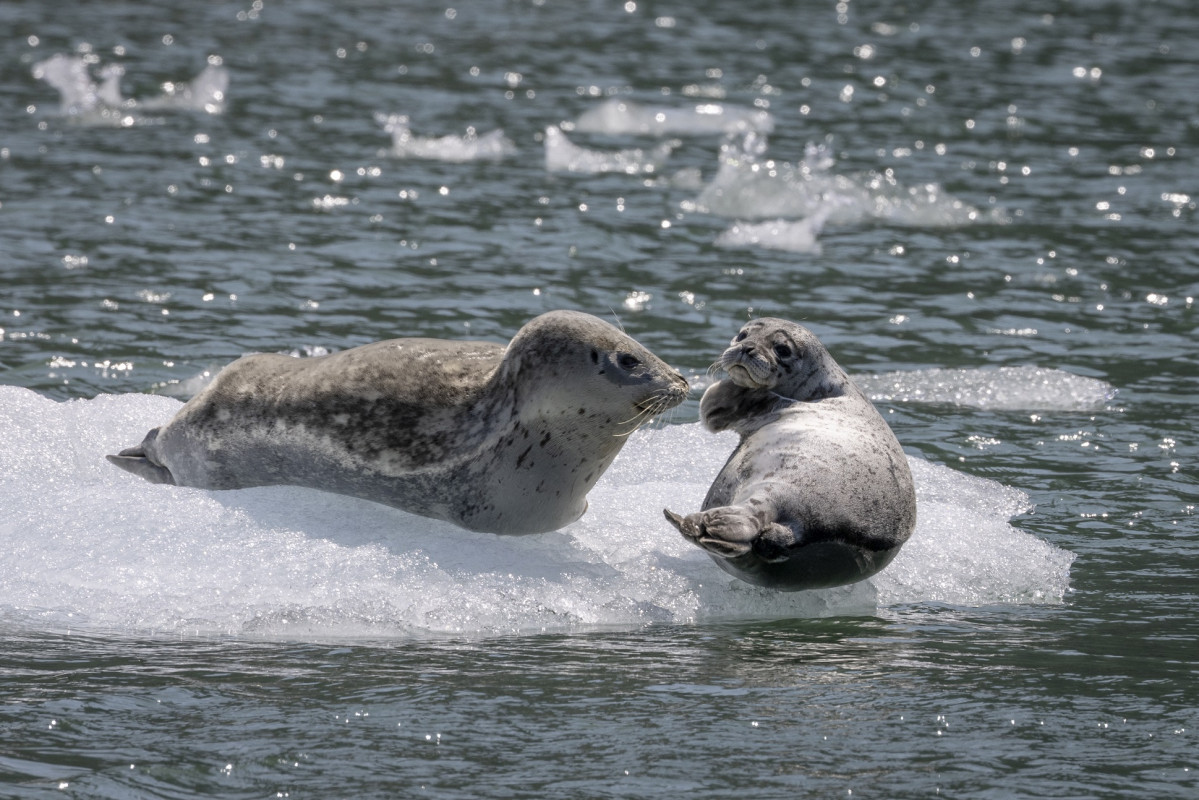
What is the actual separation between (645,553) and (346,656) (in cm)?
148

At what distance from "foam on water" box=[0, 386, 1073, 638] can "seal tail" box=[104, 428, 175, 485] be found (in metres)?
0.07

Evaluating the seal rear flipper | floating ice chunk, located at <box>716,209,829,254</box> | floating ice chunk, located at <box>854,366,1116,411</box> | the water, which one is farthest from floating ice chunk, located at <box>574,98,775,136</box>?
the seal rear flipper

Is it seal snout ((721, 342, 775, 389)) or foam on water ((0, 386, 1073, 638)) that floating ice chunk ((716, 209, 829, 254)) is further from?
seal snout ((721, 342, 775, 389))

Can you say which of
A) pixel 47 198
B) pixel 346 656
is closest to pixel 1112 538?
pixel 346 656

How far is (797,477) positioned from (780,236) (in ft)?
26.3

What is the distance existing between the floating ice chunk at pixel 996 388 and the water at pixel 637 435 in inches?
1.9

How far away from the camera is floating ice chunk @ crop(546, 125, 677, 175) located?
54.9 ft

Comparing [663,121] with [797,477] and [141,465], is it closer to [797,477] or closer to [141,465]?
[141,465]

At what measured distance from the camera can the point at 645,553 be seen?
6.75 m

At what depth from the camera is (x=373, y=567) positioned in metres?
6.35

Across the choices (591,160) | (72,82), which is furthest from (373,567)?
(72,82)

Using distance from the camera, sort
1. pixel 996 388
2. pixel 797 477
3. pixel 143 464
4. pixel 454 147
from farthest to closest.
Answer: pixel 454 147 → pixel 996 388 → pixel 143 464 → pixel 797 477

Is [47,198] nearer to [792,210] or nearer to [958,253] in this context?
[792,210]

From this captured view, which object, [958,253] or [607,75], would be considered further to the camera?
[607,75]
